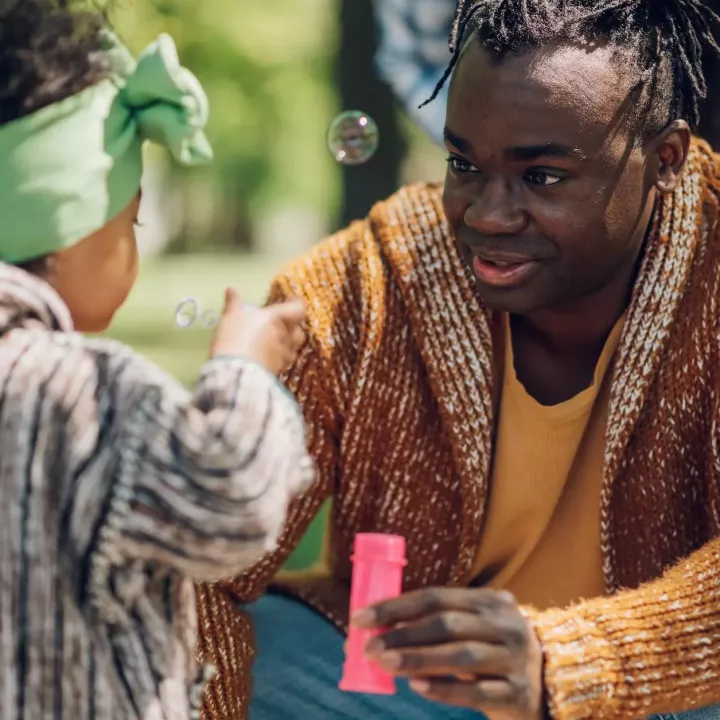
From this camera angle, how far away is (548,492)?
2.19m

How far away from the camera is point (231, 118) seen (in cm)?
1627

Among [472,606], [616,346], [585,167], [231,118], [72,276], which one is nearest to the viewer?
[472,606]

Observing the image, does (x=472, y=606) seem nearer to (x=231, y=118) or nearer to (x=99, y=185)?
(x=99, y=185)

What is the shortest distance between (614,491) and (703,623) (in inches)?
12.1

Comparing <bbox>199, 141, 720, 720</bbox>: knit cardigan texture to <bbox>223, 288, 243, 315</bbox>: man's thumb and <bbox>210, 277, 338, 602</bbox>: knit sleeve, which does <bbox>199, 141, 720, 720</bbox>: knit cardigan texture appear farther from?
<bbox>223, 288, 243, 315</bbox>: man's thumb

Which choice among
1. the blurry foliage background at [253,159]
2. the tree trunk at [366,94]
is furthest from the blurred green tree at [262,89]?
the tree trunk at [366,94]

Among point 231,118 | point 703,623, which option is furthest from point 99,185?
point 231,118

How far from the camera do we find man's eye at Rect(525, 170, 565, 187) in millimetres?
1996

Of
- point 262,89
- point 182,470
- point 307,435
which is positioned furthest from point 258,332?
point 262,89

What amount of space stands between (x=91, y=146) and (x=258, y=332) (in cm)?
46

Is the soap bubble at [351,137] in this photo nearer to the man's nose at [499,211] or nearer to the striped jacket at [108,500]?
the man's nose at [499,211]

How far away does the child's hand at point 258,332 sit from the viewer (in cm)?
162

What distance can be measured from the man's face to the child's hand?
0.41 m

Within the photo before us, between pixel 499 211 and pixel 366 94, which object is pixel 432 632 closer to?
pixel 499 211
